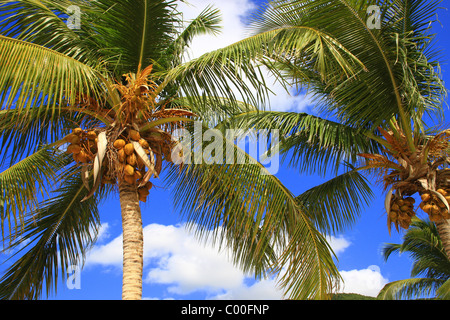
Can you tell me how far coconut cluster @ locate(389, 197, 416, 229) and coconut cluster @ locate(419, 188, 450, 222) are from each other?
0.83 feet

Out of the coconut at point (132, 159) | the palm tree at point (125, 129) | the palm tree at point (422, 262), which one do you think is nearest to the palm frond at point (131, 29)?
the palm tree at point (125, 129)

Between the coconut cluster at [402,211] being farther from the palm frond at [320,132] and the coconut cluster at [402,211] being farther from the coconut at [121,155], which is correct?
the coconut at [121,155]

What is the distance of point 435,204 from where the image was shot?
7.15m

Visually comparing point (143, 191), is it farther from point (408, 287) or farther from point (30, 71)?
point (408, 287)

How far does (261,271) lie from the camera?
7395 millimetres

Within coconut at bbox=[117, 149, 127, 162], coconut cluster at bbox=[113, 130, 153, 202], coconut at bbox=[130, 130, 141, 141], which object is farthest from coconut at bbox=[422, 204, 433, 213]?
coconut at bbox=[117, 149, 127, 162]

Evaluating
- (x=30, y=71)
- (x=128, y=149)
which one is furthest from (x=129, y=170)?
(x=30, y=71)

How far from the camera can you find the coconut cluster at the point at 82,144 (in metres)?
4.93

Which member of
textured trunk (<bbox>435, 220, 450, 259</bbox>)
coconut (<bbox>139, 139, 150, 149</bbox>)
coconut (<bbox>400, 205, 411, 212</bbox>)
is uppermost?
coconut (<bbox>139, 139, 150, 149</bbox>)

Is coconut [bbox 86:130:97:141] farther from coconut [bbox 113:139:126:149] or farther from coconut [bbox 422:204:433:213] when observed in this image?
coconut [bbox 422:204:433:213]

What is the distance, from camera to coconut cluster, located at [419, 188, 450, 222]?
7.09 meters

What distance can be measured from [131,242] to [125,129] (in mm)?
1287
